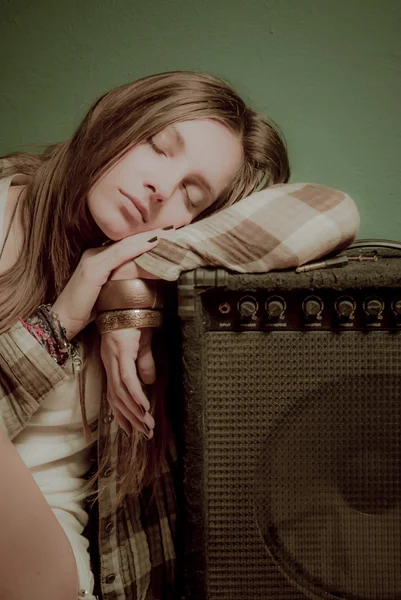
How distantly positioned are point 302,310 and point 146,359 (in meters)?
0.25

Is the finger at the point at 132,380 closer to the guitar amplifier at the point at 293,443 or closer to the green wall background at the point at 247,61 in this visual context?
the guitar amplifier at the point at 293,443

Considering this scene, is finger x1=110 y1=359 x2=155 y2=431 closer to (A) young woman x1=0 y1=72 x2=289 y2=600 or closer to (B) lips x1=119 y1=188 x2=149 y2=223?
(A) young woman x1=0 y1=72 x2=289 y2=600

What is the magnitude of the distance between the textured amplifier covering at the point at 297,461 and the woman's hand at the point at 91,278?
0.51ft

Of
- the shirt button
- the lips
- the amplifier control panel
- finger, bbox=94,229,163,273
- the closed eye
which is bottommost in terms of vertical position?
the shirt button

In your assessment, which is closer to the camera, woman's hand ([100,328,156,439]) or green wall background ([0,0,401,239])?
woman's hand ([100,328,156,439])

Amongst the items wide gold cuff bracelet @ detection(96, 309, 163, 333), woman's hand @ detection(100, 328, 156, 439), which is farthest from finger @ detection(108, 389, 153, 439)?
wide gold cuff bracelet @ detection(96, 309, 163, 333)

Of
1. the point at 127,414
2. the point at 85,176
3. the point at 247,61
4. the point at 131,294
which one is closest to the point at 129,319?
the point at 131,294

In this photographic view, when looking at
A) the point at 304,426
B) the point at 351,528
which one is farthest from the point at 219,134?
the point at 351,528

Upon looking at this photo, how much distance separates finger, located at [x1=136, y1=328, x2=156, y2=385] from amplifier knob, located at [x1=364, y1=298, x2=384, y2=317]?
318 millimetres

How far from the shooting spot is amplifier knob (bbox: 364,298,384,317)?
716mm

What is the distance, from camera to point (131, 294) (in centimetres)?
75

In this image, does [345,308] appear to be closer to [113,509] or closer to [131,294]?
[131,294]

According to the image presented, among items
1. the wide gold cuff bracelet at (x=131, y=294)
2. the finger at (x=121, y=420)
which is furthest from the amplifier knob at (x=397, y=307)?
the finger at (x=121, y=420)

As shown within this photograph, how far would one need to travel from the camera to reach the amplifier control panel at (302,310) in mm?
726
